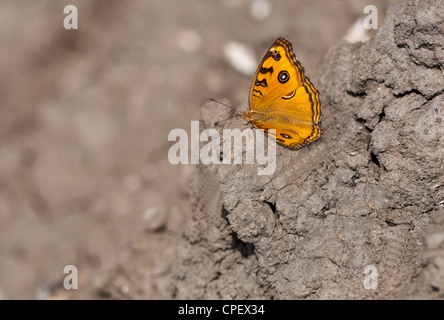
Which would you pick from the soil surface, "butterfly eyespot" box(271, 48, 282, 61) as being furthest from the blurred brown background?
"butterfly eyespot" box(271, 48, 282, 61)

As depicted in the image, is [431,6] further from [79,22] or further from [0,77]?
[0,77]

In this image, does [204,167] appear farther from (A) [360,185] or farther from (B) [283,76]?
(A) [360,185]

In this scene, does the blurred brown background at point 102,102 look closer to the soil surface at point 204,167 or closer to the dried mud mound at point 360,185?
the soil surface at point 204,167

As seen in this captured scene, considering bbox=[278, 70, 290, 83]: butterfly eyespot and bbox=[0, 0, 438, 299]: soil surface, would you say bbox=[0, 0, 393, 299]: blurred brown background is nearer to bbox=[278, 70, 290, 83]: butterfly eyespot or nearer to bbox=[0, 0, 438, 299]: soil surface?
bbox=[0, 0, 438, 299]: soil surface

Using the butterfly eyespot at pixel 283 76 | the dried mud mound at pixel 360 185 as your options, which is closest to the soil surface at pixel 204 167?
the dried mud mound at pixel 360 185

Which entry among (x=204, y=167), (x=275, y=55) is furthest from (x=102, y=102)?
(x=275, y=55)

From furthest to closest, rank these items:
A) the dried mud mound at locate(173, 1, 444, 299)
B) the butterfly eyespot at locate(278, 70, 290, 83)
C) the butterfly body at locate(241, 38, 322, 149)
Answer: the butterfly eyespot at locate(278, 70, 290, 83) < the butterfly body at locate(241, 38, 322, 149) < the dried mud mound at locate(173, 1, 444, 299)
